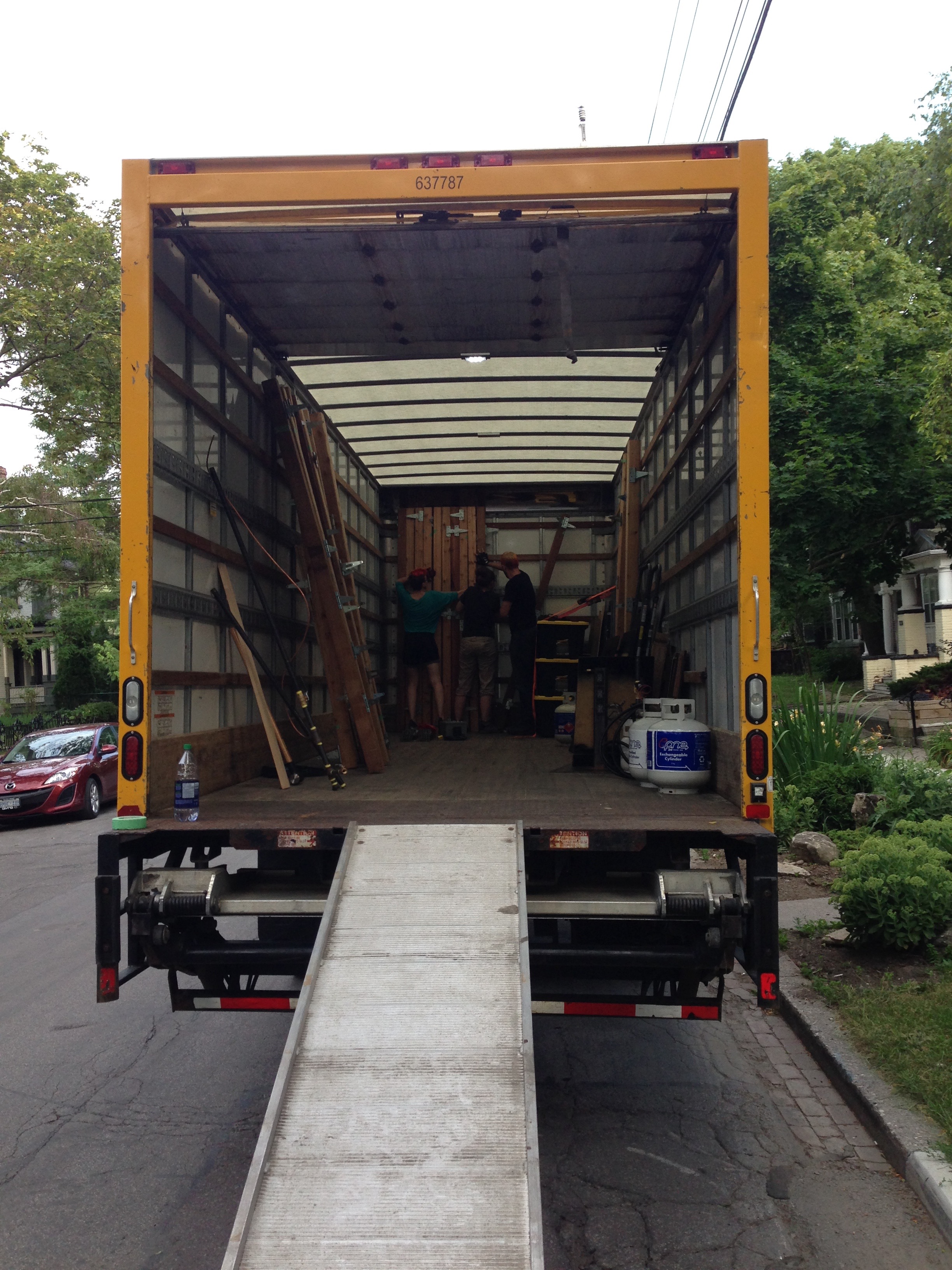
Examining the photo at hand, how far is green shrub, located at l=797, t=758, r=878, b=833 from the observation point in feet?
30.3

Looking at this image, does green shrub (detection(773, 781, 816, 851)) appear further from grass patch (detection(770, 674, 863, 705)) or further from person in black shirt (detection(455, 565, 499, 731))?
grass patch (detection(770, 674, 863, 705))

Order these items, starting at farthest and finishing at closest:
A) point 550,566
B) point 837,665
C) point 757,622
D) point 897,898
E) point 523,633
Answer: point 837,665 < point 550,566 < point 523,633 < point 897,898 < point 757,622

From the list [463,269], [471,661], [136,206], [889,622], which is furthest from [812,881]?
[889,622]

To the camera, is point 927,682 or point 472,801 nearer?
point 472,801

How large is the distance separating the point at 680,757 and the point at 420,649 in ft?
16.8

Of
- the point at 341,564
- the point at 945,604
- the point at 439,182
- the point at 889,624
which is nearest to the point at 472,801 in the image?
the point at 439,182

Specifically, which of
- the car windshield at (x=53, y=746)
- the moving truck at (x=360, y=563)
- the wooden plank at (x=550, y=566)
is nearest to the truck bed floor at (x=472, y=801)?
the moving truck at (x=360, y=563)

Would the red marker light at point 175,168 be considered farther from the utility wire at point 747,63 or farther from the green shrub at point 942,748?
the green shrub at point 942,748

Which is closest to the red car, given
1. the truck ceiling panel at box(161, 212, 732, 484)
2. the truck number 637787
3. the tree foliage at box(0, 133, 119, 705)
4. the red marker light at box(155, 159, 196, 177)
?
the tree foliage at box(0, 133, 119, 705)

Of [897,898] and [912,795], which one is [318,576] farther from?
[912,795]

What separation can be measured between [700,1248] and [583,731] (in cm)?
349

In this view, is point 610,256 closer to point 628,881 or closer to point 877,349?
point 628,881

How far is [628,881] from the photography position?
4316 mm

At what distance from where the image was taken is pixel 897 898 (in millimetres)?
5801
